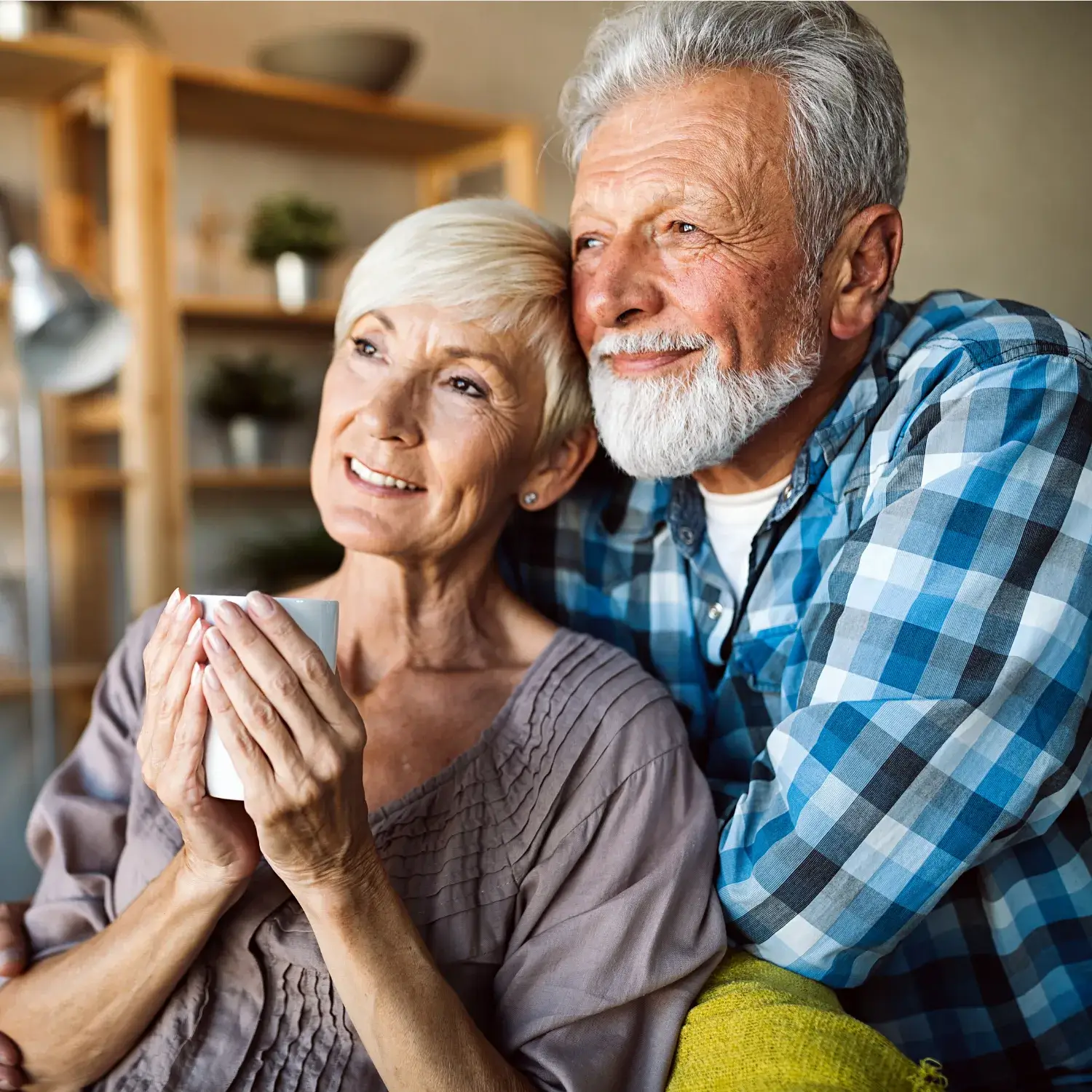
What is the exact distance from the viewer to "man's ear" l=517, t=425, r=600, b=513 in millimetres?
1469

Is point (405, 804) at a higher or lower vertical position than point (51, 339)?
lower

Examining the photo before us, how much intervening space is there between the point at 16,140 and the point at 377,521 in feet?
8.70

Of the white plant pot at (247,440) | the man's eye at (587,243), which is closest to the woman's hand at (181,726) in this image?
the man's eye at (587,243)

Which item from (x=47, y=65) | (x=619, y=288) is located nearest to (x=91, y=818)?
(x=619, y=288)

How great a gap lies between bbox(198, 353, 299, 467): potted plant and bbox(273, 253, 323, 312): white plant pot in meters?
0.23

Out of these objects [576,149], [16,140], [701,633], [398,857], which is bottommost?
[398,857]

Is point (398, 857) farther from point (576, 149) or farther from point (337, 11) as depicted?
point (337, 11)

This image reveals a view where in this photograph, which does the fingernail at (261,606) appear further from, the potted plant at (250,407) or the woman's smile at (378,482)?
the potted plant at (250,407)

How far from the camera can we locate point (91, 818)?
1284 millimetres

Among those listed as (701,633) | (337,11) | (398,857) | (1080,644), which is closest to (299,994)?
(398,857)

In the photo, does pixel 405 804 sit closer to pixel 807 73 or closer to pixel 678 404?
pixel 678 404

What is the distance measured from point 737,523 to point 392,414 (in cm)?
53

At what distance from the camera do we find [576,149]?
1613 mm

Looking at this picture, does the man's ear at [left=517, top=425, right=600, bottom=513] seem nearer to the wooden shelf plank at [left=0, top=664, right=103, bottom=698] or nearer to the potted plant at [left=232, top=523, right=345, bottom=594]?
the potted plant at [left=232, top=523, right=345, bottom=594]
